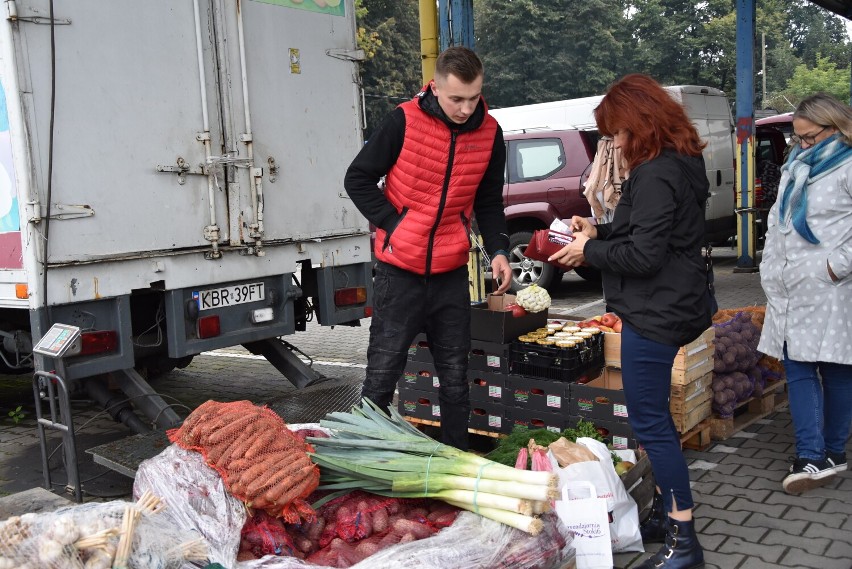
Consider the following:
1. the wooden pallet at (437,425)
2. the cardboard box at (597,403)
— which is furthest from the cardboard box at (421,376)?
the cardboard box at (597,403)

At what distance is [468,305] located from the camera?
4.11m

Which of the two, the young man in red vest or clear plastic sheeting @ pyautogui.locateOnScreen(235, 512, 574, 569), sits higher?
the young man in red vest

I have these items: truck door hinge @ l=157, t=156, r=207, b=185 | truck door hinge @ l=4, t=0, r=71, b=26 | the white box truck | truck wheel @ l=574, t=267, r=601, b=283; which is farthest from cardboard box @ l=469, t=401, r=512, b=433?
truck wheel @ l=574, t=267, r=601, b=283

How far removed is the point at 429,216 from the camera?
3.88 metres

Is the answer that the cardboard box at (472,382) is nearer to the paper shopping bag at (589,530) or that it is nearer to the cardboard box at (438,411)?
the cardboard box at (438,411)

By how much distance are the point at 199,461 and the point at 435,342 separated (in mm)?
1342

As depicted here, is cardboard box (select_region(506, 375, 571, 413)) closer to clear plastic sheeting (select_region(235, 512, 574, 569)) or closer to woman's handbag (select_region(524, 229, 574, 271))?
woman's handbag (select_region(524, 229, 574, 271))

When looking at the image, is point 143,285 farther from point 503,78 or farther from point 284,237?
point 503,78

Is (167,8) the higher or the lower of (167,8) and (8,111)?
the higher

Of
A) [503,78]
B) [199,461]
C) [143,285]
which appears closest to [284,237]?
[143,285]

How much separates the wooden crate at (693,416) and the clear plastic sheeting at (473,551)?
1.94 m

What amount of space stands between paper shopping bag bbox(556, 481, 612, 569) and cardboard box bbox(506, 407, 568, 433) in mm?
1181

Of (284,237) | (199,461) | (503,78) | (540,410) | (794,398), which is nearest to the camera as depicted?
(199,461)

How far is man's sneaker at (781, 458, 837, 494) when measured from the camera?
4.33 metres
